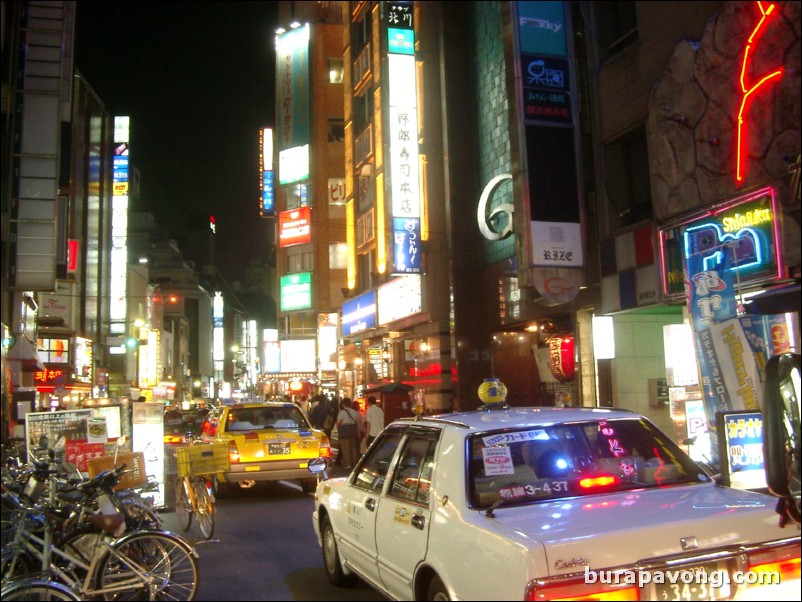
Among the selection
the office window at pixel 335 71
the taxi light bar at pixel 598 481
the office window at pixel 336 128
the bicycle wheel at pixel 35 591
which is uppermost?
the office window at pixel 335 71

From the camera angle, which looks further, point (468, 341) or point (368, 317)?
point (368, 317)

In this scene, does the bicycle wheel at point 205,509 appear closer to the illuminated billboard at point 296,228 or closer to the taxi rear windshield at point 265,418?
the taxi rear windshield at point 265,418

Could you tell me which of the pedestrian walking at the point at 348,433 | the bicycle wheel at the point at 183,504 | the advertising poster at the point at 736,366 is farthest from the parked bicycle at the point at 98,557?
the pedestrian walking at the point at 348,433

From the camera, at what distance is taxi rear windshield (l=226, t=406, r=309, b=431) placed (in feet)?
45.3

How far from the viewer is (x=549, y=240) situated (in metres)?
14.7

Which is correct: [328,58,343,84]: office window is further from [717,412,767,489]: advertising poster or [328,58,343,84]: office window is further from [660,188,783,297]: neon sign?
[717,412,767,489]: advertising poster

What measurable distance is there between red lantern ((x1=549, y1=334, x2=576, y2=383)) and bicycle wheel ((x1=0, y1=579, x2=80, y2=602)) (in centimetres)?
1190

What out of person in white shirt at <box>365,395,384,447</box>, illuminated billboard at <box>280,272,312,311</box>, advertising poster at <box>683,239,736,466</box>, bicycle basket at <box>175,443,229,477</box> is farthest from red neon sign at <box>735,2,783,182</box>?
illuminated billboard at <box>280,272,312,311</box>

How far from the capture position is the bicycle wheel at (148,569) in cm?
608

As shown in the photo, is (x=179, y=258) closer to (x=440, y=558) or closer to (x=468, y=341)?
(x=468, y=341)

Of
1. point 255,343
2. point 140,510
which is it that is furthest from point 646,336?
point 255,343

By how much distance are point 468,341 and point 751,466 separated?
15.0 meters

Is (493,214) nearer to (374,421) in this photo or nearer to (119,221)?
(374,421)

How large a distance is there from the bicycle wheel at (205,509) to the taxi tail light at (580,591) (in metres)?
6.87
